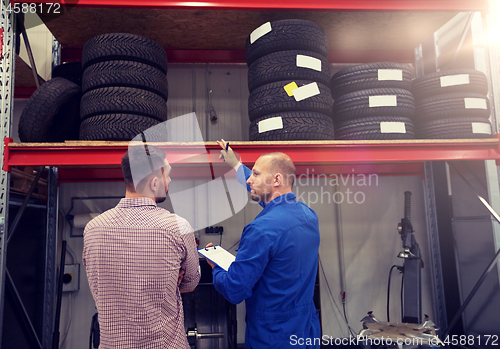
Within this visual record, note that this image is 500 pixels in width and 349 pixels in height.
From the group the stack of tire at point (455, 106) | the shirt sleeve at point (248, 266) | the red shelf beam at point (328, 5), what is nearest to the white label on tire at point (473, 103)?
the stack of tire at point (455, 106)

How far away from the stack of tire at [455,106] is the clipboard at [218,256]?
2112 mm

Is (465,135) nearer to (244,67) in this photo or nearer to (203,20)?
(244,67)

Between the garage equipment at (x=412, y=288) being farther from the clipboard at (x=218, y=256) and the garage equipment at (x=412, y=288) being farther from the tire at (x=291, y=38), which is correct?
the tire at (x=291, y=38)

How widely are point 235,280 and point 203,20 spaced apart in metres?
2.38

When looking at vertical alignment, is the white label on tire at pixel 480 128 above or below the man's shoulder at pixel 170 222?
above

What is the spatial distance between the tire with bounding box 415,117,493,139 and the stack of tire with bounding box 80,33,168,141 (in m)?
2.43

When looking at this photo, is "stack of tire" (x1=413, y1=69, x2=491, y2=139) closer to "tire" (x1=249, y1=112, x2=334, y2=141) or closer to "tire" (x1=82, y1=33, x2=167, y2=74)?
"tire" (x1=249, y1=112, x2=334, y2=141)

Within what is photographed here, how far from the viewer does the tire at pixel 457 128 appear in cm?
242

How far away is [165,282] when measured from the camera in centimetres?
144

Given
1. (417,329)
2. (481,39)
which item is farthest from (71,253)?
(481,39)

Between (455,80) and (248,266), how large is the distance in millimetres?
2469

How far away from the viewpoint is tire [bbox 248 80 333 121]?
231 cm

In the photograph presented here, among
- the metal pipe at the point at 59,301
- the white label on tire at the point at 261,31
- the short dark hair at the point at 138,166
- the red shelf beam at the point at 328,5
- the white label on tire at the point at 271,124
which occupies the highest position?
the red shelf beam at the point at 328,5

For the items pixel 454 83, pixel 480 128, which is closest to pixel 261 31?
pixel 454 83
